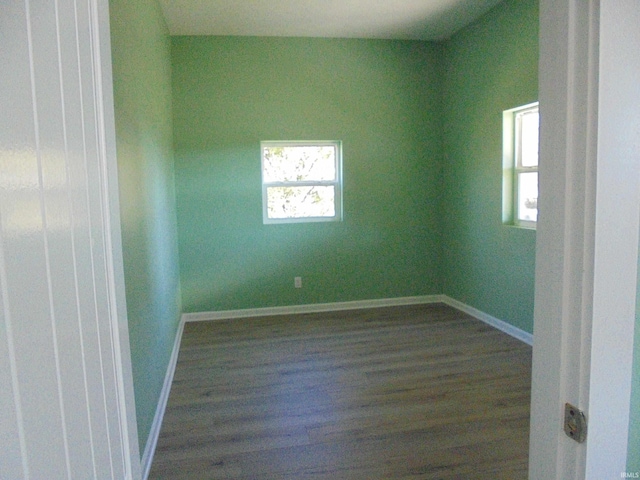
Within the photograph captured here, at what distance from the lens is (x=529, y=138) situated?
3.74m

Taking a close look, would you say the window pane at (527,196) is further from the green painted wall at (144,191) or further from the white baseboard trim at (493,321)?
the green painted wall at (144,191)

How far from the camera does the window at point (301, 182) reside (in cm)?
470

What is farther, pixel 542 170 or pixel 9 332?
pixel 542 170

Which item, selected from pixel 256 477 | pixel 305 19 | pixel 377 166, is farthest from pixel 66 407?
pixel 377 166

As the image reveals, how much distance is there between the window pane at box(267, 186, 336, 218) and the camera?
187 inches

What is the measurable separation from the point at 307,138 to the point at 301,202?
700mm

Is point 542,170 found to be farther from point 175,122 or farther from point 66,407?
point 175,122

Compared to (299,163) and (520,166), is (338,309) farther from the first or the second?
(520,166)

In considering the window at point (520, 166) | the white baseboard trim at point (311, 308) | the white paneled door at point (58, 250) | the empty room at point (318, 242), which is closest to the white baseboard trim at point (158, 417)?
the empty room at point (318, 242)

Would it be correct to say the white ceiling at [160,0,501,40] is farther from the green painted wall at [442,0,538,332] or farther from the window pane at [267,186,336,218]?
the window pane at [267,186,336,218]

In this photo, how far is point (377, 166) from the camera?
4820 mm

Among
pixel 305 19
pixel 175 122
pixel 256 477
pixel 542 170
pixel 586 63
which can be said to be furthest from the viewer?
pixel 175 122

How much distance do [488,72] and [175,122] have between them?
3.11 meters

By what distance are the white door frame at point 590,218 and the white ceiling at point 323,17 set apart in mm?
3431
